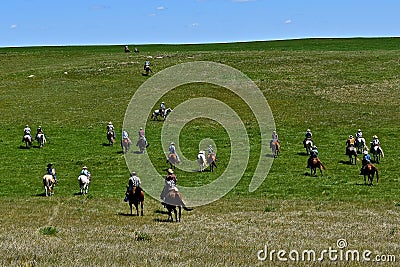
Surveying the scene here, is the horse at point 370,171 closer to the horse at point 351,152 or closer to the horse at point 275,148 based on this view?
the horse at point 351,152

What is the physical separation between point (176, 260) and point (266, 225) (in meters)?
10.9

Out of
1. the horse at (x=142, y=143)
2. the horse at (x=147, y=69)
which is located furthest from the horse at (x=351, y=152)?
the horse at (x=147, y=69)

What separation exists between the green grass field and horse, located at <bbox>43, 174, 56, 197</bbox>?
54 centimetres

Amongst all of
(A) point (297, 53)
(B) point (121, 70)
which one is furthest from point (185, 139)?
(A) point (297, 53)

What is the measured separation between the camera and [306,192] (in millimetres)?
34156

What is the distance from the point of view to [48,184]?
111 ft

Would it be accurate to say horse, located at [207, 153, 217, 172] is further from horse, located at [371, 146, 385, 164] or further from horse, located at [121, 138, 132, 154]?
horse, located at [371, 146, 385, 164]

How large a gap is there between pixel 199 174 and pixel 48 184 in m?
10.9

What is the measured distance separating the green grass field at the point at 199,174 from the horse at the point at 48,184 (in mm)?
537

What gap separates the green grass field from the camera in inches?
634

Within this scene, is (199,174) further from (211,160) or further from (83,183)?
(83,183)

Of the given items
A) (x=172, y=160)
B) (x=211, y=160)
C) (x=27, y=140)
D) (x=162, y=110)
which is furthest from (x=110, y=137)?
(x=162, y=110)

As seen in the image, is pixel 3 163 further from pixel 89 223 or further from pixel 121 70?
pixel 121 70

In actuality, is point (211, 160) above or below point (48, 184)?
above
